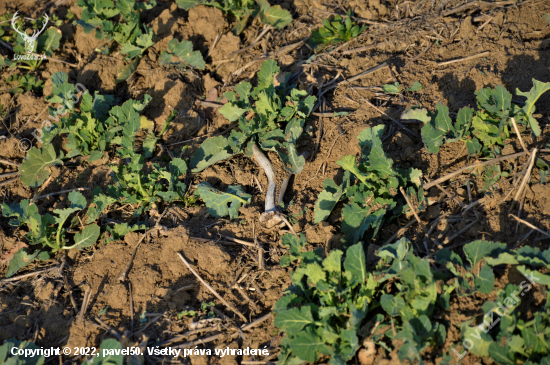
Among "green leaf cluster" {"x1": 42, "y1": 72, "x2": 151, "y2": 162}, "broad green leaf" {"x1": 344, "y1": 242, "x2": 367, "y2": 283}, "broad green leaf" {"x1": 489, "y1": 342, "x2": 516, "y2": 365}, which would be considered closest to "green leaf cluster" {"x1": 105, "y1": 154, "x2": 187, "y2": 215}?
"green leaf cluster" {"x1": 42, "y1": 72, "x2": 151, "y2": 162}

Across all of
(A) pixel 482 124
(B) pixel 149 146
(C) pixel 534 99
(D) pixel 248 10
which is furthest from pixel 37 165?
(C) pixel 534 99

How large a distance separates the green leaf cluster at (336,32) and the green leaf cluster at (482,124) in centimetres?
134

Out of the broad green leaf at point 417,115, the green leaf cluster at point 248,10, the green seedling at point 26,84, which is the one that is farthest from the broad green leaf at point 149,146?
the broad green leaf at point 417,115

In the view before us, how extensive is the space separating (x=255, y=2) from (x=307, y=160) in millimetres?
2011

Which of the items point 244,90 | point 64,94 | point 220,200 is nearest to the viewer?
point 220,200

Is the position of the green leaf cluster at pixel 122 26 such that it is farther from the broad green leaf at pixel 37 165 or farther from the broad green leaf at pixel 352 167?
the broad green leaf at pixel 352 167

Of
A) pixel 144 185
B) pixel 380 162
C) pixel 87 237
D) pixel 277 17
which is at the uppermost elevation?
pixel 277 17

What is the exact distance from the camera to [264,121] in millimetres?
3361

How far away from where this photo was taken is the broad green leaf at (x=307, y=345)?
215 centimetres

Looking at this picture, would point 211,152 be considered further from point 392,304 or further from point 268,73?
point 392,304

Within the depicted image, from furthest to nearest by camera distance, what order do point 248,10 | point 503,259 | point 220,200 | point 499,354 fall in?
1. point 248,10
2. point 220,200
3. point 503,259
4. point 499,354

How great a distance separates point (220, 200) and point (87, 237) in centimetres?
103

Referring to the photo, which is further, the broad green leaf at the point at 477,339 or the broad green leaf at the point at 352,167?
the broad green leaf at the point at 352,167

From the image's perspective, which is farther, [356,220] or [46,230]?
[46,230]
